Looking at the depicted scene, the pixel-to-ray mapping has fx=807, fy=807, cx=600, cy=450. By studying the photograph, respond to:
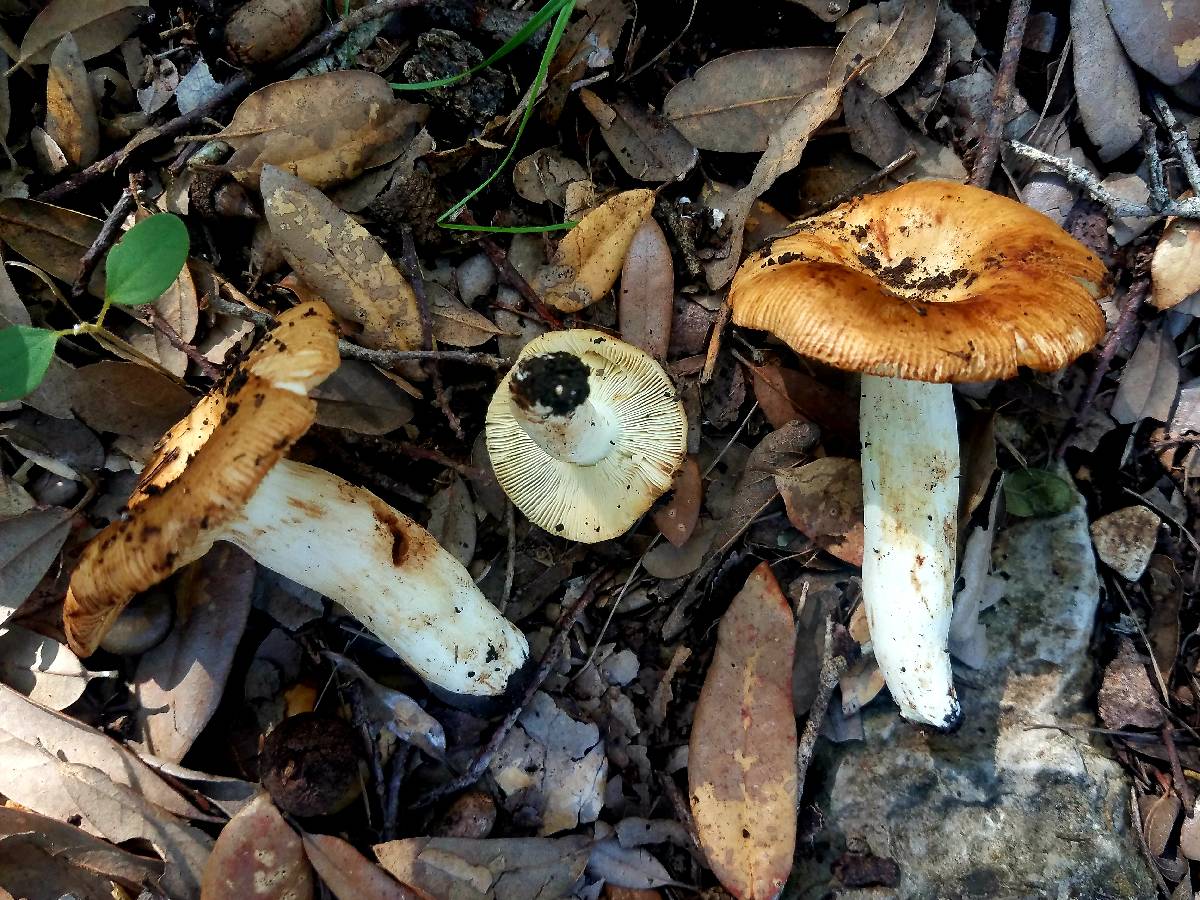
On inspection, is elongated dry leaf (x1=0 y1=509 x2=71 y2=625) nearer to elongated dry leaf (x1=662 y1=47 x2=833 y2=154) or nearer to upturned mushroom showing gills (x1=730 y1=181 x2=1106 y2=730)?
upturned mushroom showing gills (x1=730 y1=181 x2=1106 y2=730)

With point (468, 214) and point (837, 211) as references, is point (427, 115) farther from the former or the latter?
point (837, 211)

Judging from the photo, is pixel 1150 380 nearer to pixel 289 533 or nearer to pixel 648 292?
pixel 648 292

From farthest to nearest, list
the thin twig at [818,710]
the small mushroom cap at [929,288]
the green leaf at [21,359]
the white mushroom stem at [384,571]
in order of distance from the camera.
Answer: the thin twig at [818,710]
the green leaf at [21,359]
the white mushroom stem at [384,571]
the small mushroom cap at [929,288]

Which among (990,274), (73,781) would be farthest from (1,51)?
(990,274)

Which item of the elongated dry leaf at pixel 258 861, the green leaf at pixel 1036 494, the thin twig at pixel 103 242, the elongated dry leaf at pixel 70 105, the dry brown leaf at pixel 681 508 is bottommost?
the elongated dry leaf at pixel 258 861

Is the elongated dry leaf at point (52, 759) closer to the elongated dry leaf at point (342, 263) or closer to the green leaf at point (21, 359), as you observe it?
the green leaf at point (21, 359)

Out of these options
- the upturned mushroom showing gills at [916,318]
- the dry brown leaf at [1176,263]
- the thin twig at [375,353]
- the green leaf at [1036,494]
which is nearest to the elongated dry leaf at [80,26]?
the thin twig at [375,353]
